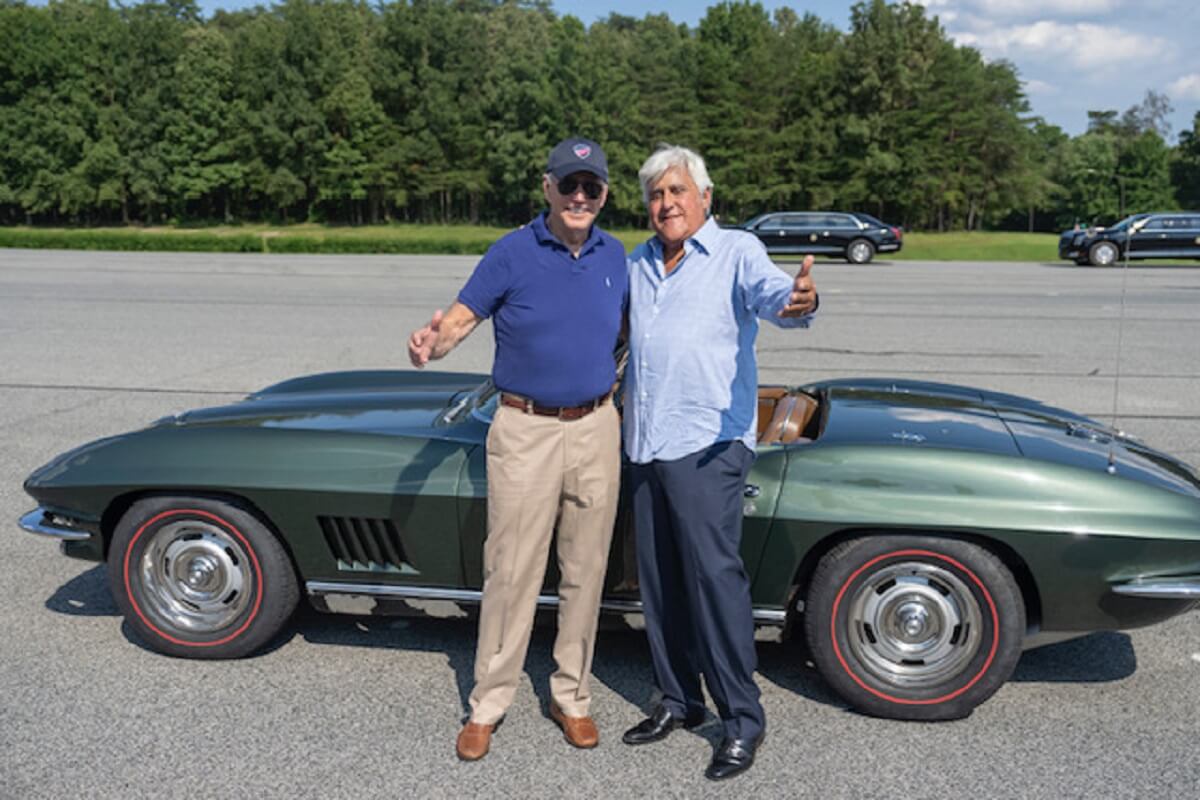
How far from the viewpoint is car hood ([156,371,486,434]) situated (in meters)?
3.91

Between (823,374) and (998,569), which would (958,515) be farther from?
(823,374)

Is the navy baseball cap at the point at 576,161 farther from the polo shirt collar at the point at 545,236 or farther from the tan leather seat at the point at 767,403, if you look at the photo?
the tan leather seat at the point at 767,403

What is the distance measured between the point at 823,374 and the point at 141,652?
25.1 ft

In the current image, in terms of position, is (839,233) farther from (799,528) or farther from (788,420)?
(799,528)

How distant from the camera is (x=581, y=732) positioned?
10.7 ft

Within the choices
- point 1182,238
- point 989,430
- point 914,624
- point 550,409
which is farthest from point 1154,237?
point 550,409

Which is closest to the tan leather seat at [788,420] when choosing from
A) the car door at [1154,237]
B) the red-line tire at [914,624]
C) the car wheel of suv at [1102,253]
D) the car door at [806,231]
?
the red-line tire at [914,624]

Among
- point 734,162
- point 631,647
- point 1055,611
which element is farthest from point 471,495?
point 734,162

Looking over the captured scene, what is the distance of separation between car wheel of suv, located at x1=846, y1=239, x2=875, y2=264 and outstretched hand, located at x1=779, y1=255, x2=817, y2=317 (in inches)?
1016

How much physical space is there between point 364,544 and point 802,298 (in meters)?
1.75

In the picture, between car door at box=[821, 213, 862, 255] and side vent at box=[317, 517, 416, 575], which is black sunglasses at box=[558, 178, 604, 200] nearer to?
side vent at box=[317, 517, 416, 575]

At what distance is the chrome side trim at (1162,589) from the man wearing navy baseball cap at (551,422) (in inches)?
63.3

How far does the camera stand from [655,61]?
6297 cm

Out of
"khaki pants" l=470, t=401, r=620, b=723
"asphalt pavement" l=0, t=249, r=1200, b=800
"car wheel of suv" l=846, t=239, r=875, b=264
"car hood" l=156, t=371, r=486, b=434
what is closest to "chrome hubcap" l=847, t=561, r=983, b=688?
"asphalt pavement" l=0, t=249, r=1200, b=800
